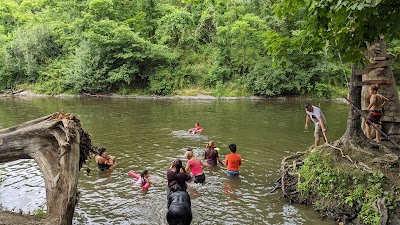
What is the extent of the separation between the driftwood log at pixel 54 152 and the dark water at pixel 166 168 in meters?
1.79

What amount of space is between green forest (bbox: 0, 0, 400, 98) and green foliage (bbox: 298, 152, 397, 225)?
78.7ft

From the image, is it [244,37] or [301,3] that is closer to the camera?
[301,3]

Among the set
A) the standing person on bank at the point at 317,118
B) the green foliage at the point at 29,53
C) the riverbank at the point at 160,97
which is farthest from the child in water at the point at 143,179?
the green foliage at the point at 29,53

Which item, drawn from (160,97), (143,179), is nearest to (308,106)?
(143,179)

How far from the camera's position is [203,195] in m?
9.28

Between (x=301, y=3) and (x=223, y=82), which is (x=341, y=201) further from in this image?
(x=223, y=82)

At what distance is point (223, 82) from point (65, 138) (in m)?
34.1

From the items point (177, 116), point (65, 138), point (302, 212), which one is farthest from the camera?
point (177, 116)

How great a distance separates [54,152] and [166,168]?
19.4ft

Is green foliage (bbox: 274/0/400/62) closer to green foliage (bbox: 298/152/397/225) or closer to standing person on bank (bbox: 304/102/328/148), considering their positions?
green foliage (bbox: 298/152/397/225)

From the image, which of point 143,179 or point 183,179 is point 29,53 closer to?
point 143,179

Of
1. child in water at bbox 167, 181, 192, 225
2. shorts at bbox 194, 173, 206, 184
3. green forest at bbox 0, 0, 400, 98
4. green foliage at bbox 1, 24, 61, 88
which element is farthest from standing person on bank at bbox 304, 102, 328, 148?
green foliage at bbox 1, 24, 61, 88

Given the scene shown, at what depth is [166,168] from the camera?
11.8 meters

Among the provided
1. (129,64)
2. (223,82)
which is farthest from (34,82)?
(223,82)
